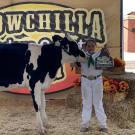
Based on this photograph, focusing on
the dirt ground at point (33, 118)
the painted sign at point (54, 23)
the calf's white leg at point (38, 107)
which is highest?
the painted sign at point (54, 23)

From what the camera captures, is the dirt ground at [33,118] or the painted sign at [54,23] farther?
the painted sign at [54,23]

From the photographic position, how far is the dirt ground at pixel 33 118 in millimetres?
7652

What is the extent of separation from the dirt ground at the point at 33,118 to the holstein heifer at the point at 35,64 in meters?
0.52

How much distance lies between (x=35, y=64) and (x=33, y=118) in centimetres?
178

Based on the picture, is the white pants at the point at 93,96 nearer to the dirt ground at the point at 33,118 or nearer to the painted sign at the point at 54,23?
the dirt ground at the point at 33,118

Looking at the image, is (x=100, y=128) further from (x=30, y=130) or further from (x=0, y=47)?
(x=0, y=47)

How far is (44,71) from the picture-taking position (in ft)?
24.6

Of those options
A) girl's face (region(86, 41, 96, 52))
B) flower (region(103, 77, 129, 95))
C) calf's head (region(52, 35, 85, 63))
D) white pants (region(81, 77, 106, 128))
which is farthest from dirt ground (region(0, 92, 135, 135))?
girl's face (region(86, 41, 96, 52))

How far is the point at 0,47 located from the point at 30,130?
1.51 m

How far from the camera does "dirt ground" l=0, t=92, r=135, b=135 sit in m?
7.65

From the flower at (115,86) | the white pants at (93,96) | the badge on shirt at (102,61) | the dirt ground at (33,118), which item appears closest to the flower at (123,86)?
the flower at (115,86)

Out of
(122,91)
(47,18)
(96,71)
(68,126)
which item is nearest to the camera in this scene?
(96,71)

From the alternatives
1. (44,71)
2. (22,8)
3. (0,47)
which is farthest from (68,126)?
(22,8)

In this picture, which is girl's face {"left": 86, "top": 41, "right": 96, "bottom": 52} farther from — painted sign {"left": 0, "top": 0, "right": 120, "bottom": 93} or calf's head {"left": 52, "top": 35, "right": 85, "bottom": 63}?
painted sign {"left": 0, "top": 0, "right": 120, "bottom": 93}
